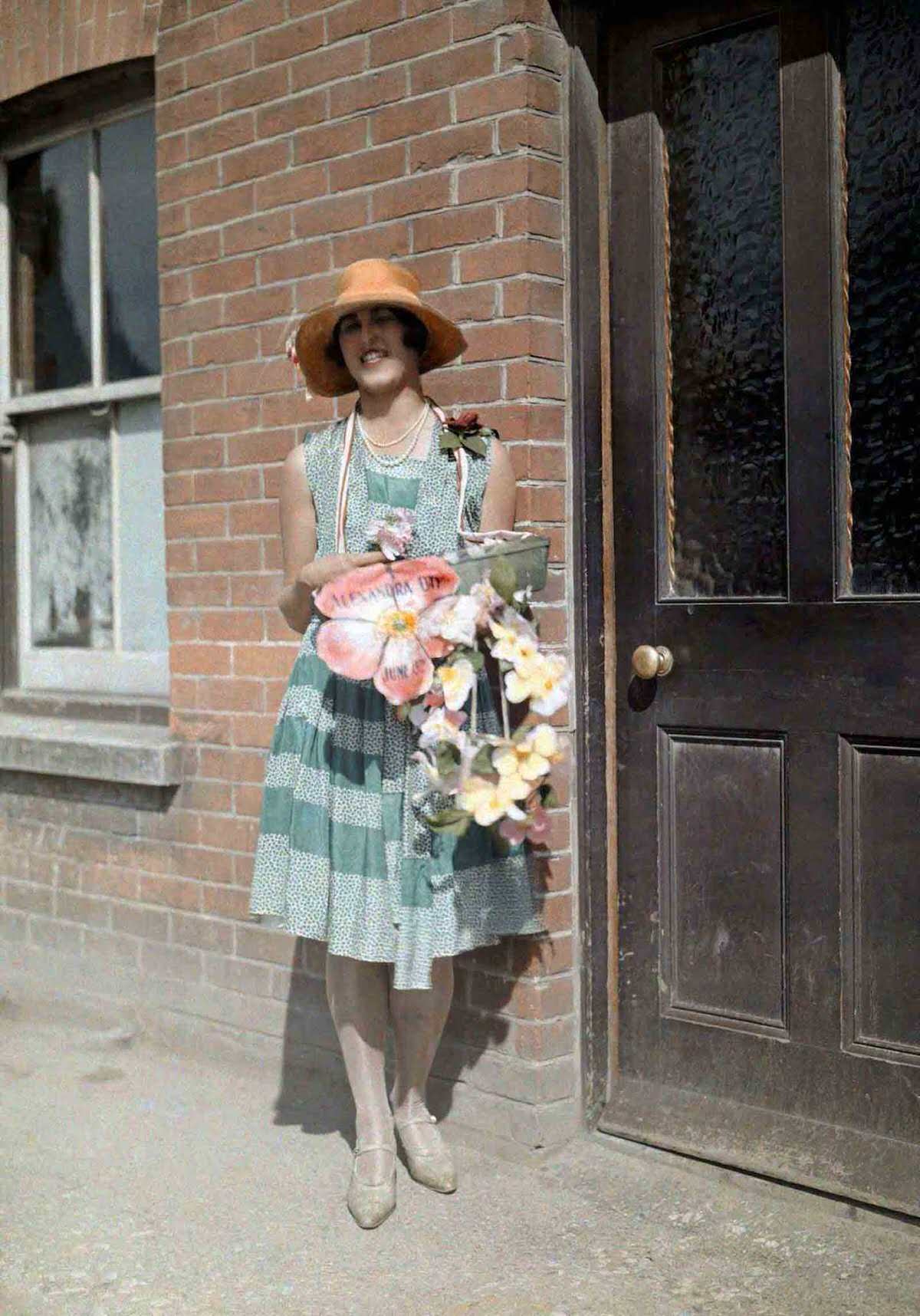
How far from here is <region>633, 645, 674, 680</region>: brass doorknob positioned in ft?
12.3

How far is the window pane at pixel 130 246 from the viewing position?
5.14 m

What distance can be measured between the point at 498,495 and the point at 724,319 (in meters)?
0.72

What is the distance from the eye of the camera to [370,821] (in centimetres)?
344

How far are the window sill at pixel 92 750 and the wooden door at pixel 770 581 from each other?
1.58 metres

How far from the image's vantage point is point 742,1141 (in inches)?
143

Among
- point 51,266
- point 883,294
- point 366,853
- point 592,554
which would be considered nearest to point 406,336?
point 592,554

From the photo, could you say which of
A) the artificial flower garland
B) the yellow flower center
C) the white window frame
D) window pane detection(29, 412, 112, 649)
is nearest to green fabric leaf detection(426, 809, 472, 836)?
the artificial flower garland

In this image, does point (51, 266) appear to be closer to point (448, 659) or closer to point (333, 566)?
point (333, 566)

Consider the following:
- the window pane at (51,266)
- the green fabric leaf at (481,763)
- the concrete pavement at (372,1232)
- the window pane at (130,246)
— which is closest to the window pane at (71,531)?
the window pane at (51,266)

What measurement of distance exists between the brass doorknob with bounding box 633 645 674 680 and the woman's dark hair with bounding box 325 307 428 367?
926mm

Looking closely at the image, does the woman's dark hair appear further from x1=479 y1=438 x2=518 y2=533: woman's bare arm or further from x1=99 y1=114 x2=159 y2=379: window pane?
x1=99 y1=114 x2=159 y2=379: window pane

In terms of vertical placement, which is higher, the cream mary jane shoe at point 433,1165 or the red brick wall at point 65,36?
the red brick wall at point 65,36

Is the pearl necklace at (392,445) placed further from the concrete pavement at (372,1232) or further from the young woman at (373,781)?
the concrete pavement at (372,1232)

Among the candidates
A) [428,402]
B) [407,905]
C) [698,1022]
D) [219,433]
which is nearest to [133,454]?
[219,433]
